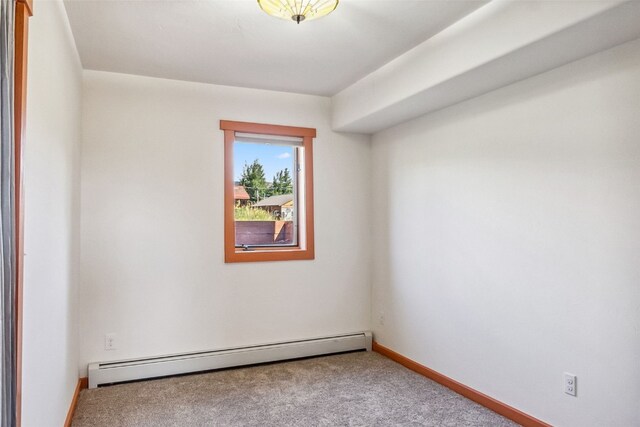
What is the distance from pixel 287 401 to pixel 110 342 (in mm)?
1500

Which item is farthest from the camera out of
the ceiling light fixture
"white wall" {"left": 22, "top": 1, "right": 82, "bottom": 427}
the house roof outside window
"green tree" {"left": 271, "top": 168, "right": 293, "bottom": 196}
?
"green tree" {"left": 271, "top": 168, "right": 293, "bottom": 196}

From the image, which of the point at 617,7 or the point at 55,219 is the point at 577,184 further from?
the point at 55,219

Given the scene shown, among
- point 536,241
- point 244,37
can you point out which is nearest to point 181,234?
point 244,37

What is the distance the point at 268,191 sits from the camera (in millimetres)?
4082

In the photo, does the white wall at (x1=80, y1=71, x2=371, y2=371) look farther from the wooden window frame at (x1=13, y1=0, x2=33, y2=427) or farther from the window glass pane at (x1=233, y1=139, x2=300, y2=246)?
the wooden window frame at (x1=13, y1=0, x2=33, y2=427)

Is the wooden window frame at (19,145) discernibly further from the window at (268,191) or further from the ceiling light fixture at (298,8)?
the window at (268,191)

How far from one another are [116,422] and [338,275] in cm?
220

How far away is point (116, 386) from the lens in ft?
10.7

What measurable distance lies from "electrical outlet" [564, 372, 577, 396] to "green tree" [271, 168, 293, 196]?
2.70m

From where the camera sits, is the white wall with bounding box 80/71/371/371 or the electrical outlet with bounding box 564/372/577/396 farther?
the white wall with bounding box 80/71/371/371

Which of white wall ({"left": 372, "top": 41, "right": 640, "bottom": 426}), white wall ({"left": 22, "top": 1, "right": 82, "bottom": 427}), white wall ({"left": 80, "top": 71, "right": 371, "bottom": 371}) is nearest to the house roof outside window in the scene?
white wall ({"left": 80, "top": 71, "right": 371, "bottom": 371})

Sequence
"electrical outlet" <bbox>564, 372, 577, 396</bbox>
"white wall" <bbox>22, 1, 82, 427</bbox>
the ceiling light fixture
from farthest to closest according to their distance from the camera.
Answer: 1. "electrical outlet" <bbox>564, 372, 577, 396</bbox>
2. the ceiling light fixture
3. "white wall" <bbox>22, 1, 82, 427</bbox>

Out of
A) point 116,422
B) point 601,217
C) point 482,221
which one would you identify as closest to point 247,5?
point 482,221

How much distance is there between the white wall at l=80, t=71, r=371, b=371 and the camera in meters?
3.35
